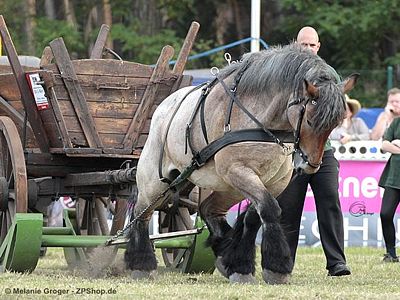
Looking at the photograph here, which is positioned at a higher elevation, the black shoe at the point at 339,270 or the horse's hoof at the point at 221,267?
the horse's hoof at the point at 221,267

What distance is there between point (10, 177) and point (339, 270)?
2731 mm

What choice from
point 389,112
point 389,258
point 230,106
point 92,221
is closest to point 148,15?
point 389,112

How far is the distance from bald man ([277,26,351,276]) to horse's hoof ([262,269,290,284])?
46.7 inches

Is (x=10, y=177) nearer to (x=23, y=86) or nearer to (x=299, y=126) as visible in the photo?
(x=23, y=86)

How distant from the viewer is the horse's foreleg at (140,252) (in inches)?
335

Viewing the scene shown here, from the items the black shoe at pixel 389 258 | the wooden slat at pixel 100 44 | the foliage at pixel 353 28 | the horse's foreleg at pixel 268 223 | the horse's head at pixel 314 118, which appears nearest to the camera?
the horse's head at pixel 314 118

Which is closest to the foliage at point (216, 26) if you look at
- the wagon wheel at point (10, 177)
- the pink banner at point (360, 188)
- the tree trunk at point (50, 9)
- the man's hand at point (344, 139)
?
the tree trunk at point (50, 9)

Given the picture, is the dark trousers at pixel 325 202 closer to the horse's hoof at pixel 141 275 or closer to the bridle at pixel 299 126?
the horse's hoof at pixel 141 275

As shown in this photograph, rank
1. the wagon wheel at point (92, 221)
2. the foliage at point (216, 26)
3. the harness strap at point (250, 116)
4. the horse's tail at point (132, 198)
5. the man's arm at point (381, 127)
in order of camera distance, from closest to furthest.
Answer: the harness strap at point (250, 116)
the horse's tail at point (132, 198)
the wagon wheel at point (92, 221)
the man's arm at point (381, 127)
the foliage at point (216, 26)

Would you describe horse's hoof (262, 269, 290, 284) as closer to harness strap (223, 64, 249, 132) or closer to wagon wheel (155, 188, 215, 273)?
harness strap (223, 64, 249, 132)

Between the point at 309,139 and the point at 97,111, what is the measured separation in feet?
8.06

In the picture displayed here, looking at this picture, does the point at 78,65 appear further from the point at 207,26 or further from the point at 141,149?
the point at 207,26

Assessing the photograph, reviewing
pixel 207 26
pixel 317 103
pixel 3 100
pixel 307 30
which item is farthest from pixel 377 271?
pixel 207 26

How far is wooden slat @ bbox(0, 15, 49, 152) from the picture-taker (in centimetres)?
877
